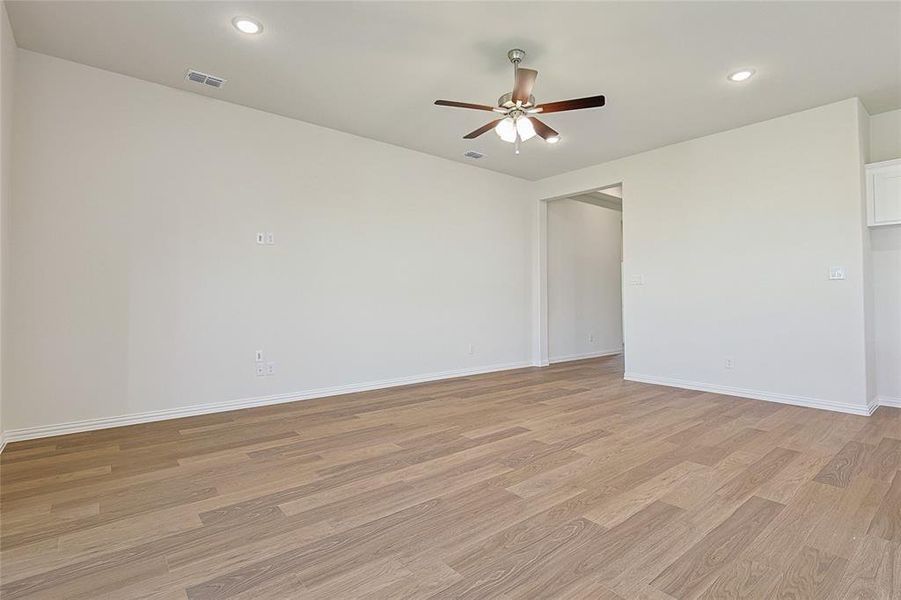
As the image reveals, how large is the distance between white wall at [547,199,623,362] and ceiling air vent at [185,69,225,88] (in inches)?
194

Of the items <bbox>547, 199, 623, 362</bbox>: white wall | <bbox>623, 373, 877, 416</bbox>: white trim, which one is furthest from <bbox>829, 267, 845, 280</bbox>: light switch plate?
<bbox>547, 199, 623, 362</bbox>: white wall

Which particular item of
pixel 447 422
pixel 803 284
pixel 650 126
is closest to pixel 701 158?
pixel 650 126

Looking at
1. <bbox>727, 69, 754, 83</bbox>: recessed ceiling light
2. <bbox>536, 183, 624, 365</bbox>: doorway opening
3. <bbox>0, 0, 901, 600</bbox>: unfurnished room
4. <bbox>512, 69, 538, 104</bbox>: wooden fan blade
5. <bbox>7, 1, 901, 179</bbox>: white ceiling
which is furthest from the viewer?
<bbox>536, 183, 624, 365</bbox>: doorway opening

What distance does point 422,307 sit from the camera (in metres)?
5.29

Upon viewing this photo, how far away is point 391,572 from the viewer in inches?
61.6

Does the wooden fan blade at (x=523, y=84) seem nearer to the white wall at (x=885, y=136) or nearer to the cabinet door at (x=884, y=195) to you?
the cabinet door at (x=884, y=195)

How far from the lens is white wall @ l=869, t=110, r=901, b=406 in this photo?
3988 mm

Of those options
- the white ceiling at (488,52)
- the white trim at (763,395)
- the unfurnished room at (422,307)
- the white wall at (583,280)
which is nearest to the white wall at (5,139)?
the unfurnished room at (422,307)

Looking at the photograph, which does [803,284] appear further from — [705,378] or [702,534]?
[702,534]

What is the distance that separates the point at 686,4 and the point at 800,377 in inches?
139

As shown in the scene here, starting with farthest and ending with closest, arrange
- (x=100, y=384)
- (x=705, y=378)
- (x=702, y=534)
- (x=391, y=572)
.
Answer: (x=705, y=378) < (x=100, y=384) < (x=702, y=534) < (x=391, y=572)

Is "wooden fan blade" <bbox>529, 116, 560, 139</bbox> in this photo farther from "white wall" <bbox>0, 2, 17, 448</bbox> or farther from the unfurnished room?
"white wall" <bbox>0, 2, 17, 448</bbox>

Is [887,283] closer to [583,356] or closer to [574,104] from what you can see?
[574,104]

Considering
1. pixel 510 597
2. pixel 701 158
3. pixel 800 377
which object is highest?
pixel 701 158
